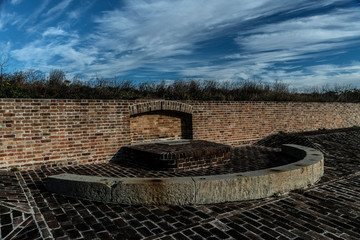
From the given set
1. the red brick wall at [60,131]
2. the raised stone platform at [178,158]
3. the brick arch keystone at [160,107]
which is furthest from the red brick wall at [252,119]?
the red brick wall at [60,131]

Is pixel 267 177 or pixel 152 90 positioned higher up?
pixel 152 90

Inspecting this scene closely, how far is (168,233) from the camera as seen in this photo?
291 centimetres

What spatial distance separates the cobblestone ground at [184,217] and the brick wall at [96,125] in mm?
1426

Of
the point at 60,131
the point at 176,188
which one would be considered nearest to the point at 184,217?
the point at 176,188

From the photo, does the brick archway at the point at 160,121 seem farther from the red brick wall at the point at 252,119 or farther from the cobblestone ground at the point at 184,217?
the cobblestone ground at the point at 184,217

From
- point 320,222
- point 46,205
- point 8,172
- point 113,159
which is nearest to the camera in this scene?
point 320,222

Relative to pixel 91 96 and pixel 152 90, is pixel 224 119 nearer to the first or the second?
pixel 152 90

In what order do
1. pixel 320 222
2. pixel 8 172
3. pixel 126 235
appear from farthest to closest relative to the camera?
pixel 8 172 < pixel 320 222 < pixel 126 235

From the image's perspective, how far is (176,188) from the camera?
378cm

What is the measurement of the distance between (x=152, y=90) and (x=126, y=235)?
6640 millimetres

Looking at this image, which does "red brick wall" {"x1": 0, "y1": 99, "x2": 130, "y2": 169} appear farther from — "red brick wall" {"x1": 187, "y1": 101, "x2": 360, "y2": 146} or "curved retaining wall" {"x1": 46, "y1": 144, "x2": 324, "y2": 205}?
"red brick wall" {"x1": 187, "y1": 101, "x2": 360, "y2": 146}

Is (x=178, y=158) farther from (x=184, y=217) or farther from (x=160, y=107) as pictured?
(x=160, y=107)

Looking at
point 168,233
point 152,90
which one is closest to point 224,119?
point 152,90

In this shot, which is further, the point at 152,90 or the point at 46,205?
the point at 152,90
